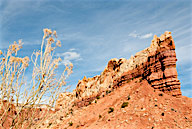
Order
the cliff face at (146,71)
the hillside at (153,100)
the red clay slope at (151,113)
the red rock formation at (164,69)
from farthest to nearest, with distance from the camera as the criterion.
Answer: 1. the cliff face at (146,71)
2. the red rock formation at (164,69)
3. the hillside at (153,100)
4. the red clay slope at (151,113)

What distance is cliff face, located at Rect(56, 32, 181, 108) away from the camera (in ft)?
84.2

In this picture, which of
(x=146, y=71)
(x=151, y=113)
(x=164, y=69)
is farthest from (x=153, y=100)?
(x=146, y=71)

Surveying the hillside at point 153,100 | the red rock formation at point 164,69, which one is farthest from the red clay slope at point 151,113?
the red rock formation at point 164,69

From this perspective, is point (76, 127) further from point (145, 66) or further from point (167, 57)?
point (167, 57)

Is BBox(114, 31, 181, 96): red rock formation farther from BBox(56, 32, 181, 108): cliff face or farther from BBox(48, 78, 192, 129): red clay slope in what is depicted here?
BBox(48, 78, 192, 129): red clay slope

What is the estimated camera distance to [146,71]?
104 ft

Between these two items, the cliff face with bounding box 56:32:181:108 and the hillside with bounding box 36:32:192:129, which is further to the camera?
the cliff face with bounding box 56:32:181:108

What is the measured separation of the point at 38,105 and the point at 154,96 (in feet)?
80.5

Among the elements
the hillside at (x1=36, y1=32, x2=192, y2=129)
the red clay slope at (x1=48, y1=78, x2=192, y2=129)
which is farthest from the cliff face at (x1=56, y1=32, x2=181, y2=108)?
the red clay slope at (x1=48, y1=78, x2=192, y2=129)

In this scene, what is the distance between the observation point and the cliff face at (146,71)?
25.7 meters

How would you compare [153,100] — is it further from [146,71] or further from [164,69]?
[146,71]

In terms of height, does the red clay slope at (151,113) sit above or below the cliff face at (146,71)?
below

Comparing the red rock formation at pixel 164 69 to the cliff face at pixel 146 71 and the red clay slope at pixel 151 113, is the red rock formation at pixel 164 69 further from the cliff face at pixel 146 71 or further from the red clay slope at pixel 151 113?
the red clay slope at pixel 151 113

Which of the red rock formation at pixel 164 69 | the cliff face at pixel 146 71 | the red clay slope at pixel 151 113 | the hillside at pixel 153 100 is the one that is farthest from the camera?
the cliff face at pixel 146 71
